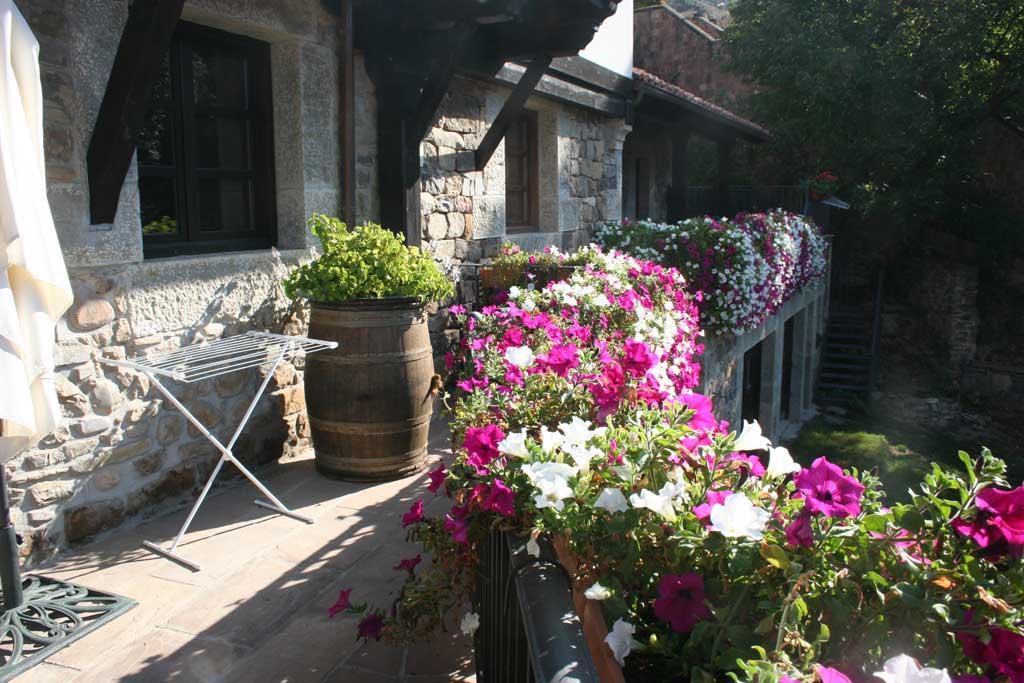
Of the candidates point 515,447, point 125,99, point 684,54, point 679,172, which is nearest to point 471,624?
point 515,447

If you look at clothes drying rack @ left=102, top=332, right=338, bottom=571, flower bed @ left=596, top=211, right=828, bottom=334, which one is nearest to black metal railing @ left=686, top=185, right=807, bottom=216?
flower bed @ left=596, top=211, right=828, bottom=334

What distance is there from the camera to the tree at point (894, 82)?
42.4 ft

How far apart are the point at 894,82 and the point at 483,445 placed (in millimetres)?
13454

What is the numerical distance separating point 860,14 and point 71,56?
13.5 m

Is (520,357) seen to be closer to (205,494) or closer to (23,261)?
(23,261)

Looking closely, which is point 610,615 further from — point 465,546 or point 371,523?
point 371,523

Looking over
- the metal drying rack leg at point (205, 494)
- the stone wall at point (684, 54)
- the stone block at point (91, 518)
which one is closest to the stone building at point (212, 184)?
the stone block at point (91, 518)

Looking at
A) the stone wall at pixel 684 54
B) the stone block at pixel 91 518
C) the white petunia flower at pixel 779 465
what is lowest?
the stone block at pixel 91 518

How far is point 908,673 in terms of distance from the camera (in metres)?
0.90

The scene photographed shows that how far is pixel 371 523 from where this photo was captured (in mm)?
3291

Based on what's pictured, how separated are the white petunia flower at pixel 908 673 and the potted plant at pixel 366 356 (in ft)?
9.66

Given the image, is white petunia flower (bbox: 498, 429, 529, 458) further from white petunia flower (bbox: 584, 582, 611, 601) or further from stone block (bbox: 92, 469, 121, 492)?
stone block (bbox: 92, 469, 121, 492)

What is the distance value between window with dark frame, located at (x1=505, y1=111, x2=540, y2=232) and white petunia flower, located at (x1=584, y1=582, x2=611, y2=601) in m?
5.69

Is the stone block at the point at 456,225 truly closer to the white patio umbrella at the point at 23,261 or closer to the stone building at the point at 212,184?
the stone building at the point at 212,184
